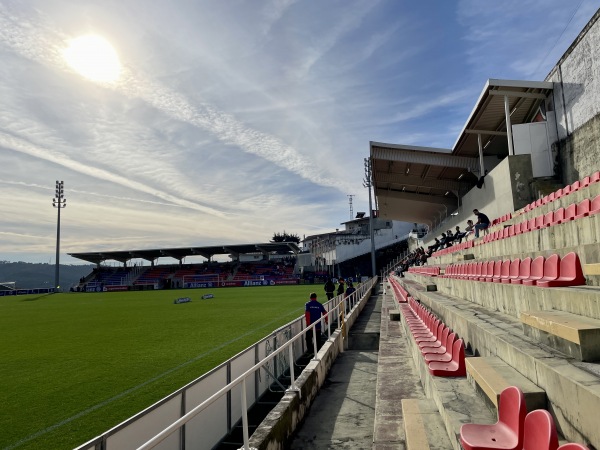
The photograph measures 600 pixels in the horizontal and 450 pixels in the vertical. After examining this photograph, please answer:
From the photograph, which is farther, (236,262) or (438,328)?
(236,262)

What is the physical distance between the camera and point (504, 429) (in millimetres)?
2191

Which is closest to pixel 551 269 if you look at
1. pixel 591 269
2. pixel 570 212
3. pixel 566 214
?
pixel 591 269

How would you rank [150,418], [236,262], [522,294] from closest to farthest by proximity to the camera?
[150,418] < [522,294] < [236,262]

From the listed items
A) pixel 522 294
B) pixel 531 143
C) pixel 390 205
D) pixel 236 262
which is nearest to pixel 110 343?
pixel 522 294

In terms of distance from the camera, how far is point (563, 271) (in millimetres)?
3873

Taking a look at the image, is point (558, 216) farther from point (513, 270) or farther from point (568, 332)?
point (568, 332)

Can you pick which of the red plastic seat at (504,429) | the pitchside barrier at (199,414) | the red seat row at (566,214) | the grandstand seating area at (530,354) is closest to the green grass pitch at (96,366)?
the pitchside barrier at (199,414)

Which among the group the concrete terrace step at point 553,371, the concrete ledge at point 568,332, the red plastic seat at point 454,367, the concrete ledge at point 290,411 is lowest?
the concrete ledge at point 290,411

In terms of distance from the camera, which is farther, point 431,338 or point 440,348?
point 431,338

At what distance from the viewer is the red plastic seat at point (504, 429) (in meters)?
2.05

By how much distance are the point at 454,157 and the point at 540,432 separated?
23.3 meters

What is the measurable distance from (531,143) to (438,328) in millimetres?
13409

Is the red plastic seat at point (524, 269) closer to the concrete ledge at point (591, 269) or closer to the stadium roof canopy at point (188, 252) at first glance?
the concrete ledge at point (591, 269)

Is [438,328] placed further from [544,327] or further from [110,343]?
[110,343]
